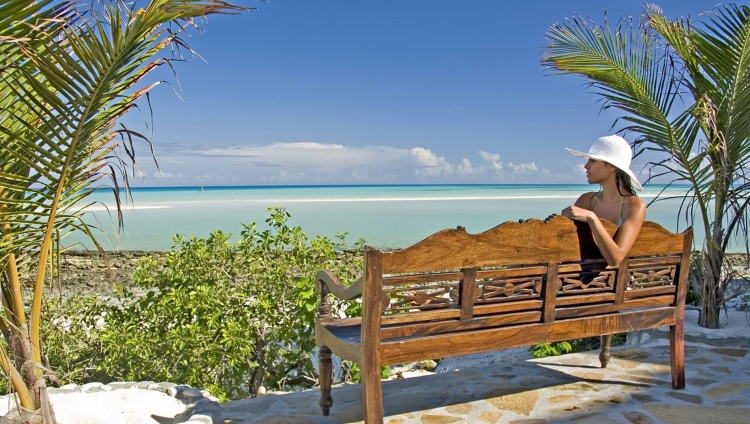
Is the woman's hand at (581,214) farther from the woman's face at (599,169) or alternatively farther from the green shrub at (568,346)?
the green shrub at (568,346)

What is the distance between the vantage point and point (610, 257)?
3.24 meters

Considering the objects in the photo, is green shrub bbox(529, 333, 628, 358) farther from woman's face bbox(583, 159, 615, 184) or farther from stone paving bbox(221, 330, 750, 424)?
woman's face bbox(583, 159, 615, 184)

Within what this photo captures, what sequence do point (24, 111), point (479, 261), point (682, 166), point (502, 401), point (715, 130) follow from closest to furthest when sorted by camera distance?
1. point (24, 111)
2. point (479, 261)
3. point (502, 401)
4. point (715, 130)
5. point (682, 166)

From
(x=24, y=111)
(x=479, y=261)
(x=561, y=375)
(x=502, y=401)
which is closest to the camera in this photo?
(x=24, y=111)

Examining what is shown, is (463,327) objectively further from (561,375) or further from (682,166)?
(682,166)

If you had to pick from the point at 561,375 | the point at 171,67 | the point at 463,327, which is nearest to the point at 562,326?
the point at 463,327

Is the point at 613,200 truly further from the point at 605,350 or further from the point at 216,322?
the point at 216,322

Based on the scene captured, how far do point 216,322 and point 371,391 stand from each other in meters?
2.10

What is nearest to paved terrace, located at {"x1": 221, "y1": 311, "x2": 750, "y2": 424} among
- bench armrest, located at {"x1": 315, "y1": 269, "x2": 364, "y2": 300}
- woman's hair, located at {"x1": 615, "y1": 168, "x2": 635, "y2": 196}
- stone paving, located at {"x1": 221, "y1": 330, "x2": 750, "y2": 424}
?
stone paving, located at {"x1": 221, "y1": 330, "x2": 750, "y2": 424}

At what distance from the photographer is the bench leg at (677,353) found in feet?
12.0

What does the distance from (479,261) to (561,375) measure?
5.44 ft

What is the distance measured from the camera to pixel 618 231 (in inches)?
129

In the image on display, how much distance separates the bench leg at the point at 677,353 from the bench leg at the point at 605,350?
430 millimetres

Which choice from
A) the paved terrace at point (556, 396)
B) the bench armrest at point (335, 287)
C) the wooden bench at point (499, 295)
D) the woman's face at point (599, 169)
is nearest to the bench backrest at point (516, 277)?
the wooden bench at point (499, 295)
